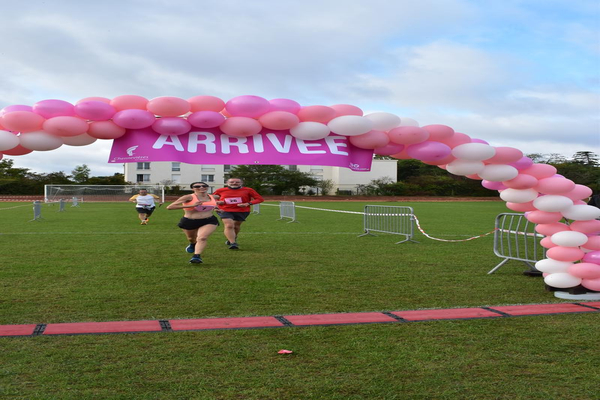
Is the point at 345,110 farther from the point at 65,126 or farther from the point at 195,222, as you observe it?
the point at 195,222

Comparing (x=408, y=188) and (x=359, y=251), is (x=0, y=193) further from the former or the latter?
(x=359, y=251)

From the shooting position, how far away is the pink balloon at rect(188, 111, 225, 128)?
19.2 feet

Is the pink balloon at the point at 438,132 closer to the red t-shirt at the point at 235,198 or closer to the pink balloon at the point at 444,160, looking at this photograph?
the pink balloon at the point at 444,160

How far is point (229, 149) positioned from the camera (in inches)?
237

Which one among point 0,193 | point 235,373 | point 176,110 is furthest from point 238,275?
point 0,193

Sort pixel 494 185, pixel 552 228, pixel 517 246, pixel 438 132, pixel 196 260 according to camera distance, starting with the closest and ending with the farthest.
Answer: pixel 438 132 → pixel 552 228 → pixel 494 185 → pixel 517 246 → pixel 196 260

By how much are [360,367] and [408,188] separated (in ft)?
226

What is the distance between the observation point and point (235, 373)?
4.16 meters

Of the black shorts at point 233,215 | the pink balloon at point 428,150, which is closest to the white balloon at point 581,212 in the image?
the pink balloon at point 428,150

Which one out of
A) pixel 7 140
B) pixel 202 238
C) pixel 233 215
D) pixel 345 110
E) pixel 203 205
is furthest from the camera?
pixel 233 215

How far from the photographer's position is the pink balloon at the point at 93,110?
555cm

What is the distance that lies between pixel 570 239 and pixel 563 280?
0.53m

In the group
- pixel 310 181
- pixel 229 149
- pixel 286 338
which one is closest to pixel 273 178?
pixel 310 181

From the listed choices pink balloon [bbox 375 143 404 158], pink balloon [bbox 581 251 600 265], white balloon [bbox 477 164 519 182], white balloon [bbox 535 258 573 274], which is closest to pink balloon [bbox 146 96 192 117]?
pink balloon [bbox 375 143 404 158]
